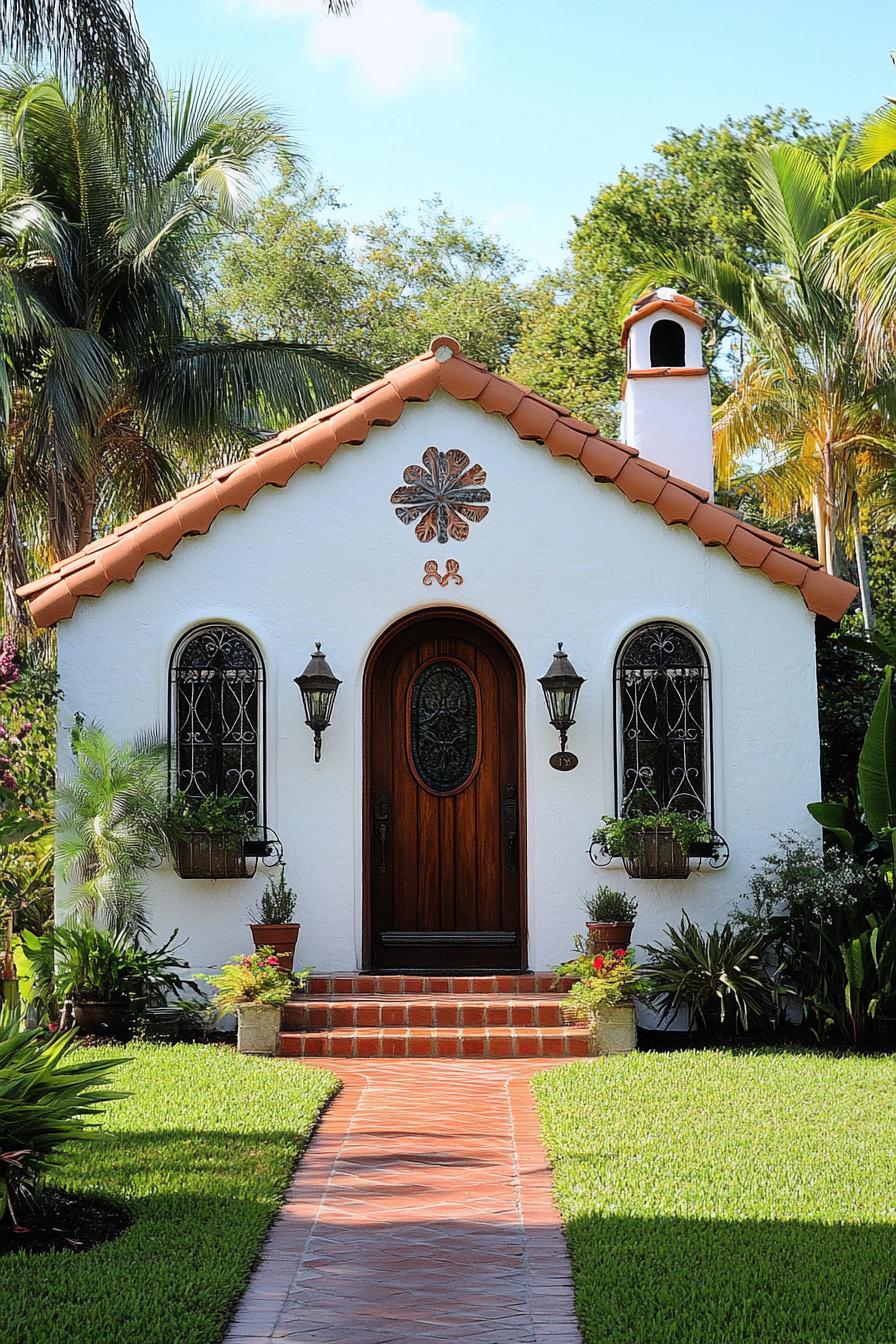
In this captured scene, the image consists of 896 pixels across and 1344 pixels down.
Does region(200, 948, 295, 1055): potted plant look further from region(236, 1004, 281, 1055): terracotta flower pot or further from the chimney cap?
the chimney cap

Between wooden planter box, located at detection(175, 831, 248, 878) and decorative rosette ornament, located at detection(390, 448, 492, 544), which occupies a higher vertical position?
decorative rosette ornament, located at detection(390, 448, 492, 544)

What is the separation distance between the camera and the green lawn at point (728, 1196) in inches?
192

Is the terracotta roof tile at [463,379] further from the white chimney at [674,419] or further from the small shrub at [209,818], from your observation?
the small shrub at [209,818]

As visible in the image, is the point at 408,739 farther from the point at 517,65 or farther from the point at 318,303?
the point at 318,303

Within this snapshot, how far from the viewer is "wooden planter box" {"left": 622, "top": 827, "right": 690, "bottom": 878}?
424 inches

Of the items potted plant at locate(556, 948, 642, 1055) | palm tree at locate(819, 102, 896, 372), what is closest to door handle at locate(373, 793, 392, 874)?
potted plant at locate(556, 948, 642, 1055)

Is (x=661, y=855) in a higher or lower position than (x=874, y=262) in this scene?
lower

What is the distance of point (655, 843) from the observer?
10.8 meters

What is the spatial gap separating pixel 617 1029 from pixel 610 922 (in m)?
0.92

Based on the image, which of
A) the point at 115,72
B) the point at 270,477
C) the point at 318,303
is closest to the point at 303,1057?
the point at 270,477

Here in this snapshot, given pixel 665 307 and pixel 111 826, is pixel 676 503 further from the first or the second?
pixel 111 826

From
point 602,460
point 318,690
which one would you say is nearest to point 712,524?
point 602,460

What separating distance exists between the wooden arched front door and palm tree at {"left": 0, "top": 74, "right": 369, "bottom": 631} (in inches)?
223

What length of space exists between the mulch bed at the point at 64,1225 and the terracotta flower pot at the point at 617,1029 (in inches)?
182
